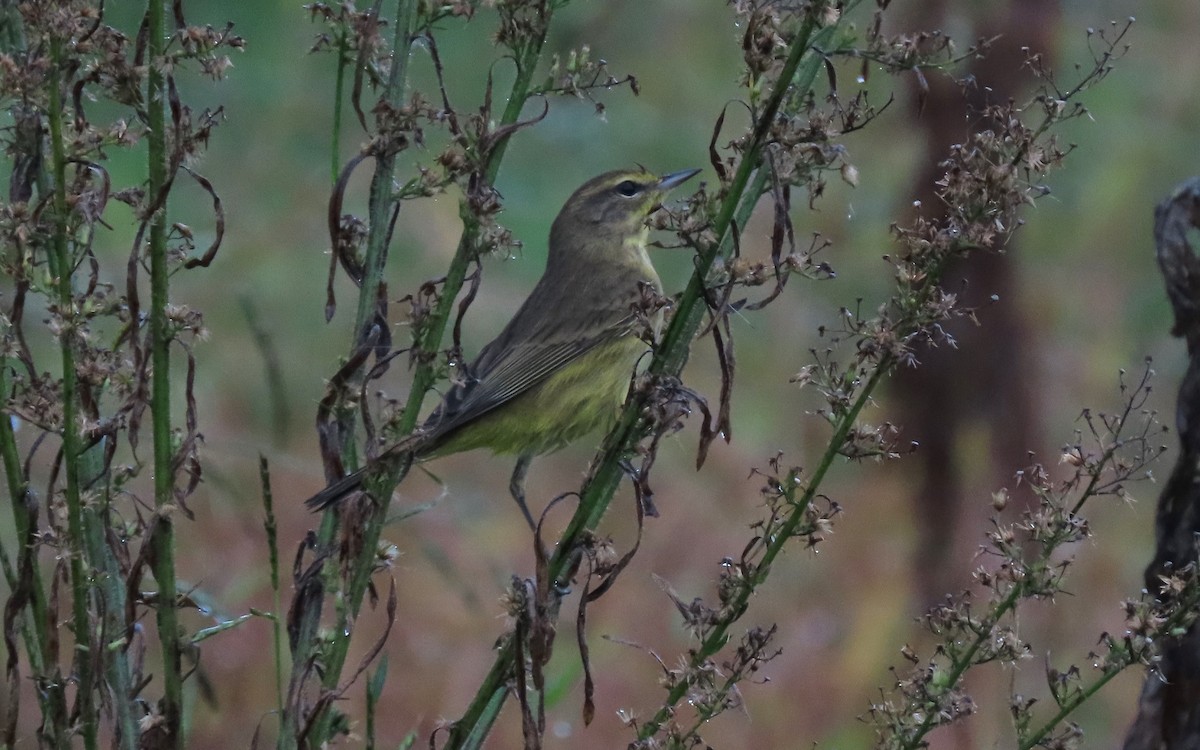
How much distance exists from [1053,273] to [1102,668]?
4854mm

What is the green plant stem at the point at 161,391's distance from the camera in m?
1.72

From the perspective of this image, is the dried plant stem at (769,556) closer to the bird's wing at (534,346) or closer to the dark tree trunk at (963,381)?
the bird's wing at (534,346)

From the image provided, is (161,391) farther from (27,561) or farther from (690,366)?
(690,366)

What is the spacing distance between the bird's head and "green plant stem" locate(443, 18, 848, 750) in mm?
2865

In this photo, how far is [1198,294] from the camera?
2.13 metres

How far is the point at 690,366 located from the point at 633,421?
425 cm

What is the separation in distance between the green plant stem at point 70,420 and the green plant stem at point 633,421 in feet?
1.40

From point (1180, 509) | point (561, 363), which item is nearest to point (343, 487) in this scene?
point (1180, 509)

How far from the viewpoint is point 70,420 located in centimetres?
172

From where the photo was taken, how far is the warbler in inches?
149

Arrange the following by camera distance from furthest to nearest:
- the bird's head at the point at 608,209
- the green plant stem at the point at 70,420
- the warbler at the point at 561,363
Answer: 1. the bird's head at the point at 608,209
2. the warbler at the point at 561,363
3. the green plant stem at the point at 70,420

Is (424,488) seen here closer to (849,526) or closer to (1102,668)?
(849,526)

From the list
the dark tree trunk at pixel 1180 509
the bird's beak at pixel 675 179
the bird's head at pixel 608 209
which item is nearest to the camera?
the dark tree trunk at pixel 1180 509

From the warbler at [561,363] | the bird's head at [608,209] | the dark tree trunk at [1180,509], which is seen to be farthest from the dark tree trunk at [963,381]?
the dark tree trunk at [1180,509]
